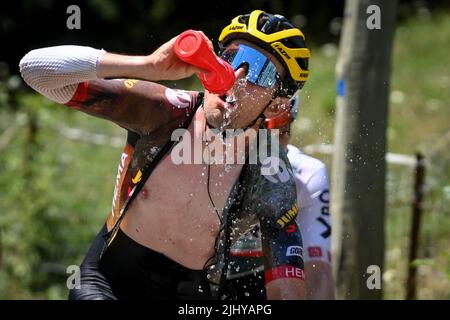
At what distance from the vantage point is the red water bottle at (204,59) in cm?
332

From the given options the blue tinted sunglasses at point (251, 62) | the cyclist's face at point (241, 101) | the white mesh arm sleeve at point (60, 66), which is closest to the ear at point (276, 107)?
the cyclist's face at point (241, 101)

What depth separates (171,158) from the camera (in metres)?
3.97

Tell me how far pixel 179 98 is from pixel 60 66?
59 centimetres

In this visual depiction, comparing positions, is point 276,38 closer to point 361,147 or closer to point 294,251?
point 294,251

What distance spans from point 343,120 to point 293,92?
4.99 ft

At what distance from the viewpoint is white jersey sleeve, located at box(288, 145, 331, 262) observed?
5.25 meters

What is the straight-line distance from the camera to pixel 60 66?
11.8 feet

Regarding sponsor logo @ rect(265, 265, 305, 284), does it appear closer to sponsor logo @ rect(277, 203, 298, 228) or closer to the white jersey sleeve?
→ sponsor logo @ rect(277, 203, 298, 228)

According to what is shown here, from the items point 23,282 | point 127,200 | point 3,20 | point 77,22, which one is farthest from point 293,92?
point 3,20

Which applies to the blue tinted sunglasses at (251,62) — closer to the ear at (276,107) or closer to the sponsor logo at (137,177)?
the ear at (276,107)

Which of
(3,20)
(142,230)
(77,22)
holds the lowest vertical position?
(142,230)

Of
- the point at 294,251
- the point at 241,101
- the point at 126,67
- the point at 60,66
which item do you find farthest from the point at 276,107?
the point at 60,66
